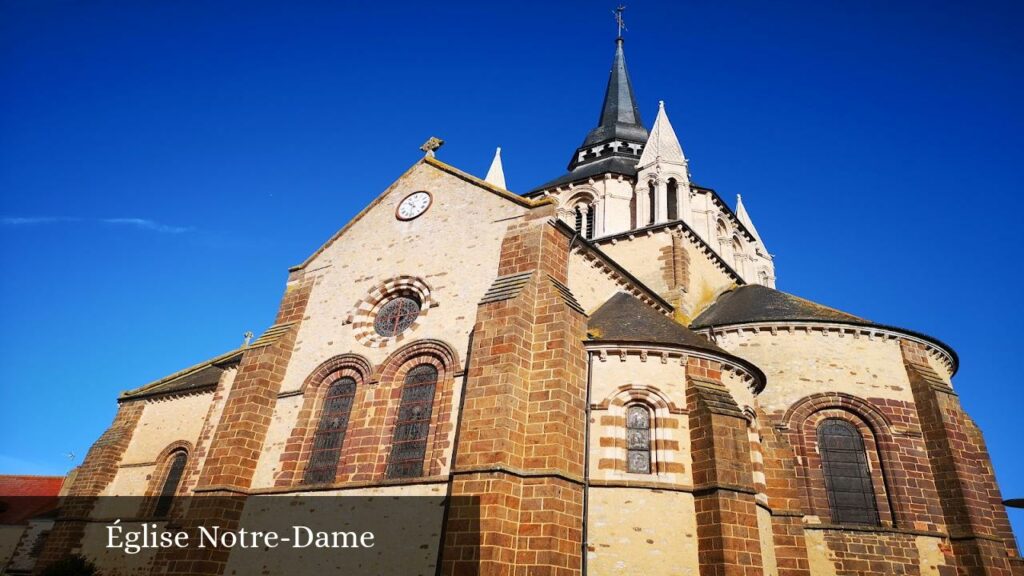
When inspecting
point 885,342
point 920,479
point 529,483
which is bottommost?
point 529,483

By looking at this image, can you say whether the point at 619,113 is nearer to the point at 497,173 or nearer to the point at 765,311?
the point at 497,173

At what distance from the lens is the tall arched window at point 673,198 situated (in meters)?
24.0

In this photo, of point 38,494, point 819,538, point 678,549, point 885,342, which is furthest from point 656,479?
point 38,494

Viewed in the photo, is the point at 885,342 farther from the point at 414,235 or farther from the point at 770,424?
the point at 414,235

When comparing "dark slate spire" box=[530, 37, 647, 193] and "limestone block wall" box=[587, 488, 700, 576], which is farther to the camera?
"dark slate spire" box=[530, 37, 647, 193]

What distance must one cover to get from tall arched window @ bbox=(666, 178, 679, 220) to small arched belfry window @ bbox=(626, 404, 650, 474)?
12347mm

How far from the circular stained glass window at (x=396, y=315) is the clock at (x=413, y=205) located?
2585mm

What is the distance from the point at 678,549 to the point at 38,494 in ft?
110

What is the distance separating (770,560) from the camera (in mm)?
12789

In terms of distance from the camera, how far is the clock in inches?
687

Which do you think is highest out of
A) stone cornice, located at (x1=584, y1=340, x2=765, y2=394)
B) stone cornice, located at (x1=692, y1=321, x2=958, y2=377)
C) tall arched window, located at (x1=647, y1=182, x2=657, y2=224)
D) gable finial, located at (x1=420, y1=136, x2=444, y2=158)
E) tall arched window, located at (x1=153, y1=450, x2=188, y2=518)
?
tall arched window, located at (x1=647, y1=182, x2=657, y2=224)

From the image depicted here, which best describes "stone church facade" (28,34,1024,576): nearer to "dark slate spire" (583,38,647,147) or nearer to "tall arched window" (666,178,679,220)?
"tall arched window" (666,178,679,220)

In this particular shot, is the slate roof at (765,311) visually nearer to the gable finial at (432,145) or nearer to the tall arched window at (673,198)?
the tall arched window at (673,198)

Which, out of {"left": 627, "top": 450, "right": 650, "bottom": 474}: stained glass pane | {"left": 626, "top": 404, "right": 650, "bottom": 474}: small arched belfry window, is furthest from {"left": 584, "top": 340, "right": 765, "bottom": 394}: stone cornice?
{"left": 627, "top": 450, "right": 650, "bottom": 474}: stained glass pane
